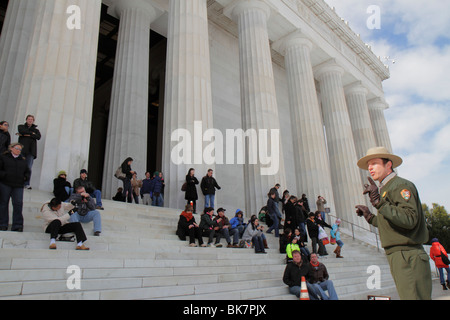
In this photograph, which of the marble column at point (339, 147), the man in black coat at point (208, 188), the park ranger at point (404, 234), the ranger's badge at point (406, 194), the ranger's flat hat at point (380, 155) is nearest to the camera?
the park ranger at point (404, 234)

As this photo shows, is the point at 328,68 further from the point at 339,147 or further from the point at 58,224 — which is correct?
the point at 58,224

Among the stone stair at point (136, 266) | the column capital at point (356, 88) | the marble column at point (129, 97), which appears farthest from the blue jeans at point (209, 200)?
the column capital at point (356, 88)

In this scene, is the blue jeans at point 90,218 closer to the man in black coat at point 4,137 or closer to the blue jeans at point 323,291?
the man in black coat at point 4,137

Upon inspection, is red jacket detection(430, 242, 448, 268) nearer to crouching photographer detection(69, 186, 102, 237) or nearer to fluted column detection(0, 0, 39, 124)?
crouching photographer detection(69, 186, 102, 237)

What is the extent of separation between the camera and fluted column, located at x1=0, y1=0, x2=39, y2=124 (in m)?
12.0

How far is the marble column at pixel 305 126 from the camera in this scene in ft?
67.5

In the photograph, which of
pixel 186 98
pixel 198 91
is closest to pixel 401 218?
pixel 186 98

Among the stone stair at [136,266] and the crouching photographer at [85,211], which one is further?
the crouching photographer at [85,211]

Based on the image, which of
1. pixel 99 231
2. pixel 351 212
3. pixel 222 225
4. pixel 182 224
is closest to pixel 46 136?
pixel 99 231

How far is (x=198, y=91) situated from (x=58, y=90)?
611 cm

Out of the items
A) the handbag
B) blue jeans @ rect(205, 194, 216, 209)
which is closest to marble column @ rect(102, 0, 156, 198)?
the handbag

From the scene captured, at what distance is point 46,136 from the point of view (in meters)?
10.0

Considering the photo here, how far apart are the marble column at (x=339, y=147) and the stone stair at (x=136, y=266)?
13.6 metres

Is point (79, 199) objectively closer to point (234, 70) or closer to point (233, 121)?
point (233, 121)
